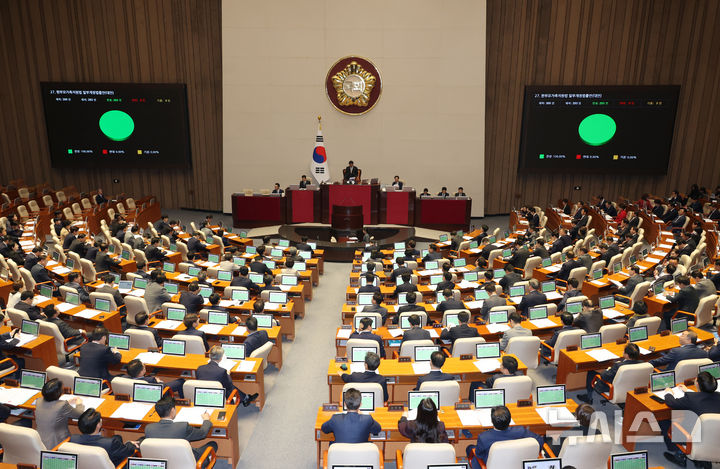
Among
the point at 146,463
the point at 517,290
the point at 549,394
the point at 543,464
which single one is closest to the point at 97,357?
the point at 146,463

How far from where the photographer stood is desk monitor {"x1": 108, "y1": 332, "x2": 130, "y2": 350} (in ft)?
25.4

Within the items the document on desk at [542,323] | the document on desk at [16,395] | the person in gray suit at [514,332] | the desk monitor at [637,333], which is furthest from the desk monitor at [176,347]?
the desk monitor at [637,333]

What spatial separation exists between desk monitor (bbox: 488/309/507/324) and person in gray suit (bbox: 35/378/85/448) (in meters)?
6.37

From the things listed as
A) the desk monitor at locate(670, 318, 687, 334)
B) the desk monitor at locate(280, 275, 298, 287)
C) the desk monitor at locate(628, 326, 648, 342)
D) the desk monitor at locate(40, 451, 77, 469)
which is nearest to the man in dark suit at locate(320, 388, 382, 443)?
the desk monitor at locate(40, 451, 77, 469)

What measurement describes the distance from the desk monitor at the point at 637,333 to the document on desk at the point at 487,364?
2.33 metres

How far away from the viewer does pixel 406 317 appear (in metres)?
8.69

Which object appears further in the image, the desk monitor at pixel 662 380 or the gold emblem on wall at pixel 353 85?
the gold emblem on wall at pixel 353 85

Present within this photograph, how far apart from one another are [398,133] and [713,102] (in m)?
13.1

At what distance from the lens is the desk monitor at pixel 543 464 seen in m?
4.82

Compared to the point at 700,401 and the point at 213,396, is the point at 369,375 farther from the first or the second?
the point at 700,401

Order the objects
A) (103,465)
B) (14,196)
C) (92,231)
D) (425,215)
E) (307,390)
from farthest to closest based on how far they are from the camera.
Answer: (14,196), (425,215), (92,231), (307,390), (103,465)

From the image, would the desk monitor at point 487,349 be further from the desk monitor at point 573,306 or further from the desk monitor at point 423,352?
the desk monitor at point 573,306

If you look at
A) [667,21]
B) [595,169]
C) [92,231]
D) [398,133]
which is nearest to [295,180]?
[398,133]

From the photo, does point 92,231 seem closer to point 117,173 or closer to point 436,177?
point 117,173
